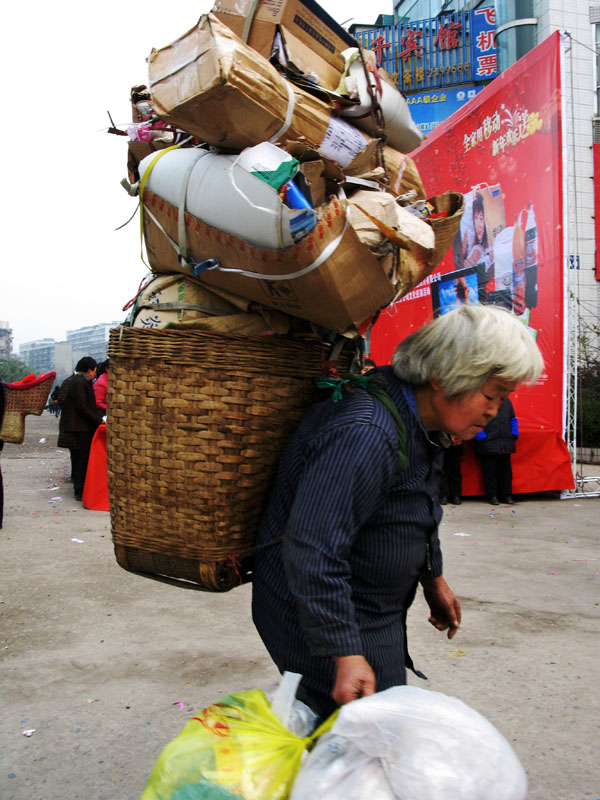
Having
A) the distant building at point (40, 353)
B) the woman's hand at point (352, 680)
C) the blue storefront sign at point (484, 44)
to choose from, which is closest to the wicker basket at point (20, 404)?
the woman's hand at point (352, 680)

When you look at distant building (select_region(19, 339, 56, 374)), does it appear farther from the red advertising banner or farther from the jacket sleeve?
the jacket sleeve

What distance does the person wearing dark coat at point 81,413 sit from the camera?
8688 mm

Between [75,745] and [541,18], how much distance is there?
1957 centimetres

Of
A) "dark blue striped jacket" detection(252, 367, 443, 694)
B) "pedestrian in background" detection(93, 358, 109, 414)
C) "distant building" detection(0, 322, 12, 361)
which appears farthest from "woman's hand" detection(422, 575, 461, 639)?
"distant building" detection(0, 322, 12, 361)

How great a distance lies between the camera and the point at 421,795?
4.10 ft

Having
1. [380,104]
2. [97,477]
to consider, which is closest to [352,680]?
[380,104]

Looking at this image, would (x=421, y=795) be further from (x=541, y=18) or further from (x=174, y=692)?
(x=541, y=18)

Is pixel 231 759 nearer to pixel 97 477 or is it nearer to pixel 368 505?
pixel 368 505

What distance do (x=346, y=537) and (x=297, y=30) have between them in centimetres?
127

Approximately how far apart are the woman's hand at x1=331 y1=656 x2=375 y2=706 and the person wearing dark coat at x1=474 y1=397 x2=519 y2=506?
6.96 m

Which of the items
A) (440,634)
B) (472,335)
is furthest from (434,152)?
(472,335)

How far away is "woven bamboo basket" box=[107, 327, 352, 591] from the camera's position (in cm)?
167

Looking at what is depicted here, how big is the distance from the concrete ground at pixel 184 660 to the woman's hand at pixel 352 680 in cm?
164

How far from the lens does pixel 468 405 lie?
1.74 metres
